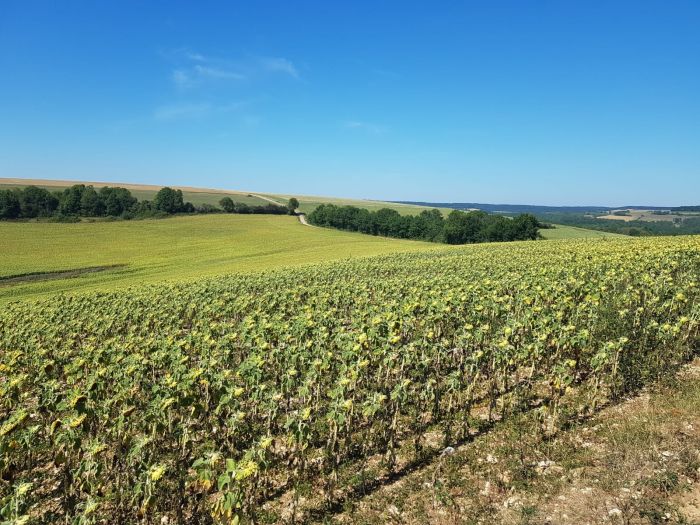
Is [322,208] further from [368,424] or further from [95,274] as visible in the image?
[368,424]

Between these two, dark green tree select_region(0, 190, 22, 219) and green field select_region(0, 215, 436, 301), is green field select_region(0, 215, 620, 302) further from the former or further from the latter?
dark green tree select_region(0, 190, 22, 219)

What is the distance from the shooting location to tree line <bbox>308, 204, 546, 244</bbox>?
96.4 m

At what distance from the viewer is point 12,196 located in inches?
3679

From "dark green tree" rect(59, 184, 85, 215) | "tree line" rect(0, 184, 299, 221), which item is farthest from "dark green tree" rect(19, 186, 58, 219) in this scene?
"dark green tree" rect(59, 184, 85, 215)

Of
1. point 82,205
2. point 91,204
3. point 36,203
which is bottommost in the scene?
point 82,205

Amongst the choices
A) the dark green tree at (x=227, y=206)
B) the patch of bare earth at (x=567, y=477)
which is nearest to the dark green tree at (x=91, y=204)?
the dark green tree at (x=227, y=206)

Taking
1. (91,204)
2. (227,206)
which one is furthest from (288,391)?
(227,206)

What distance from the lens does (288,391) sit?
29.9 feet

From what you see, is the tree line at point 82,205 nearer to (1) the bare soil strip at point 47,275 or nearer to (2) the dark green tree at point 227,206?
(2) the dark green tree at point 227,206

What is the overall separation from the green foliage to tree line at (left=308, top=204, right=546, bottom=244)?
82552 millimetres

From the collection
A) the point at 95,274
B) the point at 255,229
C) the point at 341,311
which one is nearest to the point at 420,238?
the point at 255,229

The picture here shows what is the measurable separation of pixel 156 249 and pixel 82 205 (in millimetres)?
54449

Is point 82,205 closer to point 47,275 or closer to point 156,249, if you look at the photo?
point 156,249

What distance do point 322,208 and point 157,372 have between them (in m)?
107
